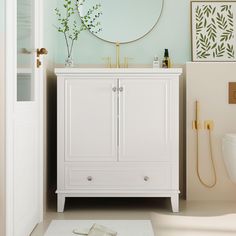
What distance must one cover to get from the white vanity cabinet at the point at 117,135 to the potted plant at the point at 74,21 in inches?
25.1

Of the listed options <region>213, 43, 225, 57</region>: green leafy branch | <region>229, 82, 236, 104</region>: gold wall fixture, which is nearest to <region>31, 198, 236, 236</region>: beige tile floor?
<region>229, 82, 236, 104</region>: gold wall fixture

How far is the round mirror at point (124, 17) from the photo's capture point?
161 inches

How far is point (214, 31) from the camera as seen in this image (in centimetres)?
412

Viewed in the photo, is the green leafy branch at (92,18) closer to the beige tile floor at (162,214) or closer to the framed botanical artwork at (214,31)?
the framed botanical artwork at (214,31)

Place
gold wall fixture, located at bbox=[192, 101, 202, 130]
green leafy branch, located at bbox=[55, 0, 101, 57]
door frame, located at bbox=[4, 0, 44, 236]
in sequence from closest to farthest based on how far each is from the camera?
door frame, located at bbox=[4, 0, 44, 236] < gold wall fixture, located at bbox=[192, 101, 202, 130] < green leafy branch, located at bbox=[55, 0, 101, 57]

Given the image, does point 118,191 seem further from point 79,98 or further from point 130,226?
point 79,98

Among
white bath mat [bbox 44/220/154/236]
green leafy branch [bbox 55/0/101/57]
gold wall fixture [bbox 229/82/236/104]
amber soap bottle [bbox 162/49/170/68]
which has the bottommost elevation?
white bath mat [bbox 44/220/154/236]

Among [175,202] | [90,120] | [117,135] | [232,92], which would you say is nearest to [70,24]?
[90,120]

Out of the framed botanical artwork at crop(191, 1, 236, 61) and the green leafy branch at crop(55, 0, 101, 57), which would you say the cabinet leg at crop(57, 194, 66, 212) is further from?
the framed botanical artwork at crop(191, 1, 236, 61)

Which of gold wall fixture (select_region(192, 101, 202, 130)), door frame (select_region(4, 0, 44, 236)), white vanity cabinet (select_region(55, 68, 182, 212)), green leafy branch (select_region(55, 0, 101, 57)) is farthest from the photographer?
green leafy branch (select_region(55, 0, 101, 57))

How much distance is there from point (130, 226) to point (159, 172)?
1.79 ft

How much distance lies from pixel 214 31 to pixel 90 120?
4.39 ft

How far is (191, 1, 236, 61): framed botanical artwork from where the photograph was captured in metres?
4.12

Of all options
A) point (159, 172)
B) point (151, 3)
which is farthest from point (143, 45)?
point (159, 172)
